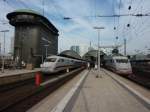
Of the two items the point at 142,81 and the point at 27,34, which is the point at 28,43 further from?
the point at 142,81

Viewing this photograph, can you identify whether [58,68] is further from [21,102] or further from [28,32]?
[28,32]

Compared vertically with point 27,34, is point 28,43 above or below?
below

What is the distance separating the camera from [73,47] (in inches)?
5527

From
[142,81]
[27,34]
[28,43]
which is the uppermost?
[27,34]

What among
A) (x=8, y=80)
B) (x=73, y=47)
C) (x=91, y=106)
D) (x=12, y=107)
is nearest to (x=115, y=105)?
(x=91, y=106)

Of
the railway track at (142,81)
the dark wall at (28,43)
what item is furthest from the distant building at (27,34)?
the railway track at (142,81)

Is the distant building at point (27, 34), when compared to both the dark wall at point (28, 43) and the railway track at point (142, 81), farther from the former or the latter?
the railway track at point (142, 81)

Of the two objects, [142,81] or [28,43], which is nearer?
[142,81]

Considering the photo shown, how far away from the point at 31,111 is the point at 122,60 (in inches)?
1237

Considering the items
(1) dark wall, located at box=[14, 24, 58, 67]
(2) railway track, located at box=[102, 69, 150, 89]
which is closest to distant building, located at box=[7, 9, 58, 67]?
(1) dark wall, located at box=[14, 24, 58, 67]

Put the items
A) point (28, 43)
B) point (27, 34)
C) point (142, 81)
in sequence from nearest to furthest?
point (142, 81), point (27, 34), point (28, 43)

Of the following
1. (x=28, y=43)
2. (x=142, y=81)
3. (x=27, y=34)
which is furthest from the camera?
(x=28, y=43)

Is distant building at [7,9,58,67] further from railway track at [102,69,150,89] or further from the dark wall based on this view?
Answer: railway track at [102,69,150,89]

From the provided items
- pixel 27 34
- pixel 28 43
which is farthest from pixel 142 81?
pixel 27 34
